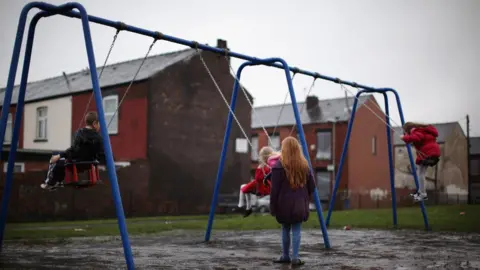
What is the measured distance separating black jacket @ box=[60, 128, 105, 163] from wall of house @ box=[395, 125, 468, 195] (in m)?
49.2

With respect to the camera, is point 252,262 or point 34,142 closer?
point 252,262

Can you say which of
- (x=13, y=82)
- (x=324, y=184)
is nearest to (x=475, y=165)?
(x=324, y=184)

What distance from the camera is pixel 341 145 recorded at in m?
43.9

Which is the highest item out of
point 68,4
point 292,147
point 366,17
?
point 366,17

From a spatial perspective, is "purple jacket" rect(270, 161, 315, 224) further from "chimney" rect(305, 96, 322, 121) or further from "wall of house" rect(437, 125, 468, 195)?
"wall of house" rect(437, 125, 468, 195)

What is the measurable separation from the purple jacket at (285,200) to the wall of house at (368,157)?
37.4 m

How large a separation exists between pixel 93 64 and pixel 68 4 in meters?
0.94

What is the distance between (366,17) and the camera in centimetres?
2033

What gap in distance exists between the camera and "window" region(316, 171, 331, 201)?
44719mm

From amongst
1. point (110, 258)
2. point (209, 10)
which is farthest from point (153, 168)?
point (110, 258)

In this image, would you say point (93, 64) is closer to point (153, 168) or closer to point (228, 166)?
point (153, 168)

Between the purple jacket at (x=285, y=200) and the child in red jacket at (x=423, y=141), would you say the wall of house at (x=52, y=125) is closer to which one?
the child in red jacket at (x=423, y=141)

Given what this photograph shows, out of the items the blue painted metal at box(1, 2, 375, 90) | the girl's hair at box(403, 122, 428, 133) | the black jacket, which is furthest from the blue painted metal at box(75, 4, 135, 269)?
the girl's hair at box(403, 122, 428, 133)

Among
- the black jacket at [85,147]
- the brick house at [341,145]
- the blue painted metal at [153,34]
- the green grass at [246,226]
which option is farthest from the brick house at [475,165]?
the black jacket at [85,147]
